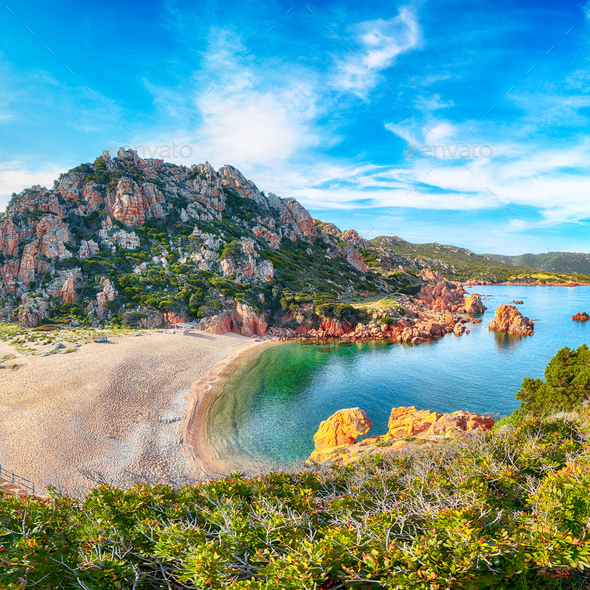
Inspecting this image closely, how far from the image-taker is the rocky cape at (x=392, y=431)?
46.6 feet

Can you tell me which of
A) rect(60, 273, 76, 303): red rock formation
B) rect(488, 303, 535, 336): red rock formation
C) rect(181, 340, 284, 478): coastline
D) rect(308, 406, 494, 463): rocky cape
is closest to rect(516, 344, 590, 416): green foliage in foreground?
rect(308, 406, 494, 463): rocky cape

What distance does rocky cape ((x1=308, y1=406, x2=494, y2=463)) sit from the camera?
1422 cm

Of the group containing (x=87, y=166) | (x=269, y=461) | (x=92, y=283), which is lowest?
(x=269, y=461)

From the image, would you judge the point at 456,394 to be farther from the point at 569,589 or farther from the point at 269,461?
the point at 569,589

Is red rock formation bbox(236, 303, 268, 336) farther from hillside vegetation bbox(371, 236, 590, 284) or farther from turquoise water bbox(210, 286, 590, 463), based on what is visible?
hillside vegetation bbox(371, 236, 590, 284)

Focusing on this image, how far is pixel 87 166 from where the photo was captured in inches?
2327

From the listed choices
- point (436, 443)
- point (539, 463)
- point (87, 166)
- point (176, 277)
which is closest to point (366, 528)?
point (539, 463)

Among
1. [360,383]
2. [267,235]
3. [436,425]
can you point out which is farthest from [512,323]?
[267,235]

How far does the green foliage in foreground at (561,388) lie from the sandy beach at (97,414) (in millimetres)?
17356

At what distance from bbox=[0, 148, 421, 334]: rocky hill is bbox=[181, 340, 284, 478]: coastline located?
14.5 metres

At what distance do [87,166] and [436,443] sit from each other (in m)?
72.8

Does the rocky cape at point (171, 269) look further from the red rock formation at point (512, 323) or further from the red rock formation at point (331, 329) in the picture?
the red rock formation at point (512, 323)

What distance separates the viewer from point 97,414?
748 inches

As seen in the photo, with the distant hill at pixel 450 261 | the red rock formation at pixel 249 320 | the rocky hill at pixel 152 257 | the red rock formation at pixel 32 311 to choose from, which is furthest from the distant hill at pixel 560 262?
the red rock formation at pixel 32 311
